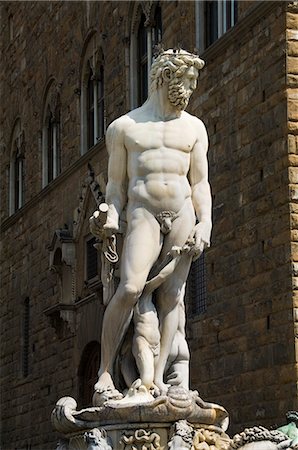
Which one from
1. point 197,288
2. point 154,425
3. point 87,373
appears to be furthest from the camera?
point 87,373

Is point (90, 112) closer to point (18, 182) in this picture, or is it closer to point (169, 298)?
point (18, 182)

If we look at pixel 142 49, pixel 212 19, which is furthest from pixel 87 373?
pixel 212 19

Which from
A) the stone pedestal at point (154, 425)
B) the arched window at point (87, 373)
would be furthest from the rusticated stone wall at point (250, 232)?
the arched window at point (87, 373)

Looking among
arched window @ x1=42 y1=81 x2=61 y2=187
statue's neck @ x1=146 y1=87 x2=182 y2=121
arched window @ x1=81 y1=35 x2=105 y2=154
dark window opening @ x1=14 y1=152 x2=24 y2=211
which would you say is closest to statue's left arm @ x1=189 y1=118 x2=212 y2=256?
statue's neck @ x1=146 y1=87 x2=182 y2=121

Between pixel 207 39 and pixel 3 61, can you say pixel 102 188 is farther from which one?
Result: pixel 3 61

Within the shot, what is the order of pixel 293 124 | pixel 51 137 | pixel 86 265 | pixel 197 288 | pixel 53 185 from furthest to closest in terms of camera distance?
pixel 51 137 → pixel 53 185 → pixel 86 265 → pixel 197 288 → pixel 293 124

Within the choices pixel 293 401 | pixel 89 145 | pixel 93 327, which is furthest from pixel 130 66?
pixel 293 401

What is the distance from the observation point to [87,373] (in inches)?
916

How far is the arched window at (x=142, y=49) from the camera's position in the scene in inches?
833

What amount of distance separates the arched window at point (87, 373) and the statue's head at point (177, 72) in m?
13.1

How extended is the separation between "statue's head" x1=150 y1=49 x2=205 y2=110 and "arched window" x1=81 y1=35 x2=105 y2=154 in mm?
13168

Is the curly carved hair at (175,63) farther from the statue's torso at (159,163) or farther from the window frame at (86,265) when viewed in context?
the window frame at (86,265)

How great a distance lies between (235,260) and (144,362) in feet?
22.4

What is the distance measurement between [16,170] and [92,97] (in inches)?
224
